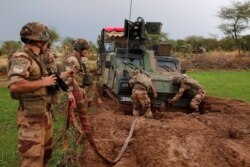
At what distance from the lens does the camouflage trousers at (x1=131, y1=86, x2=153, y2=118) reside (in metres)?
10.7

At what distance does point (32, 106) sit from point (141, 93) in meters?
5.61

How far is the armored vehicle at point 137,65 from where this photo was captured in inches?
464

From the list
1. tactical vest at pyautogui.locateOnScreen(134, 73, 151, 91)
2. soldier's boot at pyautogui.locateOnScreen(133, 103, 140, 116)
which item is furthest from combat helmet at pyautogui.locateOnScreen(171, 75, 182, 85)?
soldier's boot at pyautogui.locateOnScreen(133, 103, 140, 116)

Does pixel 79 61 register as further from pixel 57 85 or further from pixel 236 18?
pixel 236 18

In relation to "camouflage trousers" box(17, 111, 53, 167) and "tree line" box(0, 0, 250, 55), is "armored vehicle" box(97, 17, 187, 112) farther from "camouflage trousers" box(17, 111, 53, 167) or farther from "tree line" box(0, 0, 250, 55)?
"tree line" box(0, 0, 250, 55)

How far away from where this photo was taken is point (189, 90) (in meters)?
11.7

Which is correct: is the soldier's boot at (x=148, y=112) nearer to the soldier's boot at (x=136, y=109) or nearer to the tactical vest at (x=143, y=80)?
the soldier's boot at (x=136, y=109)

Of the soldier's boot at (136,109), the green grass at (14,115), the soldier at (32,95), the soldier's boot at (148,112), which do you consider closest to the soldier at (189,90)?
the soldier's boot at (148,112)

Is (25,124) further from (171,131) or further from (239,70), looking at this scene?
(239,70)

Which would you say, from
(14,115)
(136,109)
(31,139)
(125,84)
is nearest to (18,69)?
(31,139)

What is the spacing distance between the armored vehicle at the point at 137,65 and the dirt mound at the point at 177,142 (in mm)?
1665

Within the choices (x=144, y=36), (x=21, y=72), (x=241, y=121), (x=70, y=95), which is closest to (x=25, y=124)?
(x=21, y=72)

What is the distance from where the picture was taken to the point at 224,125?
9.20m

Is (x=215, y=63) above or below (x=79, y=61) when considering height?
below
